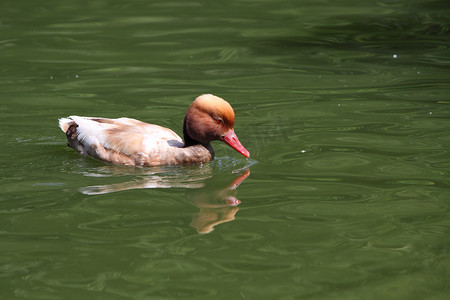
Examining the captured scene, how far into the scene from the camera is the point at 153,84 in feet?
35.1

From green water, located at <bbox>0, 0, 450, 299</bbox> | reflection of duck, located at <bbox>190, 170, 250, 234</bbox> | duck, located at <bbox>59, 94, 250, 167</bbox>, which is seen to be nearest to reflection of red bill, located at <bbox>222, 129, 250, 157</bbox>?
duck, located at <bbox>59, 94, 250, 167</bbox>

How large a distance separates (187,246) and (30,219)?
1.32 m

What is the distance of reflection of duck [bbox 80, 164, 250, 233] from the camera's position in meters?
6.02

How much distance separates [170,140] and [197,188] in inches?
38.3

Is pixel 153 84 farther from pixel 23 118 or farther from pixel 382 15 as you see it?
pixel 382 15

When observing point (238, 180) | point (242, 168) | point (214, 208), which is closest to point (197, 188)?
point (238, 180)

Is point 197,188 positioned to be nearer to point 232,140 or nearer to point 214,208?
point 214,208

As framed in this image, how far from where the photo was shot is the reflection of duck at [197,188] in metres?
6.02

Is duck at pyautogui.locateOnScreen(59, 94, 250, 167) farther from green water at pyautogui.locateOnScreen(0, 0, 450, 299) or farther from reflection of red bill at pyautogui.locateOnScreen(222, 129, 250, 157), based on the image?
green water at pyautogui.locateOnScreen(0, 0, 450, 299)

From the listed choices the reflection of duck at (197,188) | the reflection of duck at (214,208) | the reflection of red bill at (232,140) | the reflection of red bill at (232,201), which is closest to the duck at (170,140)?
the reflection of red bill at (232,140)

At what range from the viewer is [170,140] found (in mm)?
7590

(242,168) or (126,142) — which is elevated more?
(126,142)

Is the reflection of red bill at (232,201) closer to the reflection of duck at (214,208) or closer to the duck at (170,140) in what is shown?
the reflection of duck at (214,208)

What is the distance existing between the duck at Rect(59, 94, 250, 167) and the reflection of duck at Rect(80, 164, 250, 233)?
115 mm
